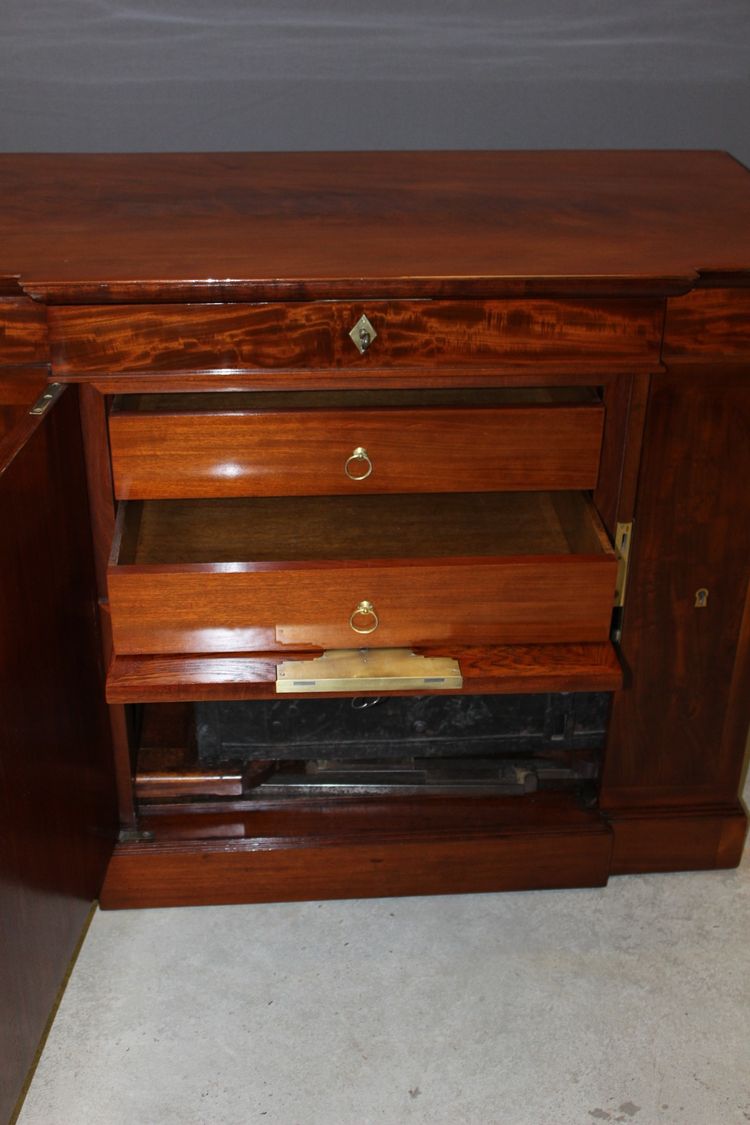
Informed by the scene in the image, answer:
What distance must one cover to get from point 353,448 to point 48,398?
321 millimetres

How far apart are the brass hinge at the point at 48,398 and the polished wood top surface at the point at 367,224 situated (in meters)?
0.09

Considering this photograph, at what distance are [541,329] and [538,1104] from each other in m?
0.83

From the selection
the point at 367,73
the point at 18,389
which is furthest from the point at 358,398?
the point at 367,73

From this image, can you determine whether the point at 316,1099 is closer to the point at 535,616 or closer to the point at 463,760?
the point at 463,760

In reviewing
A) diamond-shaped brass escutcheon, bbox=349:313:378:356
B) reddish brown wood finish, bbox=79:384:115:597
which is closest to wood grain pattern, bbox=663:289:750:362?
diamond-shaped brass escutcheon, bbox=349:313:378:356

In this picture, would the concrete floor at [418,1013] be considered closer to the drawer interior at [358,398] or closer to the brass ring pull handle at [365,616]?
the brass ring pull handle at [365,616]

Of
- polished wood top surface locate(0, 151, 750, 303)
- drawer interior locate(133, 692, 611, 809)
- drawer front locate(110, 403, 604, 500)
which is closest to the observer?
polished wood top surface locate(0, 151, 750, 303)

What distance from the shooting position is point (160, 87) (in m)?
1.64

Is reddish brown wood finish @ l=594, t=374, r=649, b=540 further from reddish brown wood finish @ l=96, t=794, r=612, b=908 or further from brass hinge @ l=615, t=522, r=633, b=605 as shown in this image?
reddish brown wood finish @ l=96, t=794, r=612, b=908

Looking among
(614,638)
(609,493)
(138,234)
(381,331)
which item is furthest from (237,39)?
(614,638)

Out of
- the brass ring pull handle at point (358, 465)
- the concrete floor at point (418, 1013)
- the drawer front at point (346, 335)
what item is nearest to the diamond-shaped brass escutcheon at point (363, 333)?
the drawer front at point (346, 335)

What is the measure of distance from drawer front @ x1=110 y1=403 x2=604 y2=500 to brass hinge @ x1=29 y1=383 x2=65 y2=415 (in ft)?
0.24

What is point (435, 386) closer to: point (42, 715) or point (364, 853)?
point (42, 715)

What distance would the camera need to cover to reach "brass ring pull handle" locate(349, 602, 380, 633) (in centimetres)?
132
